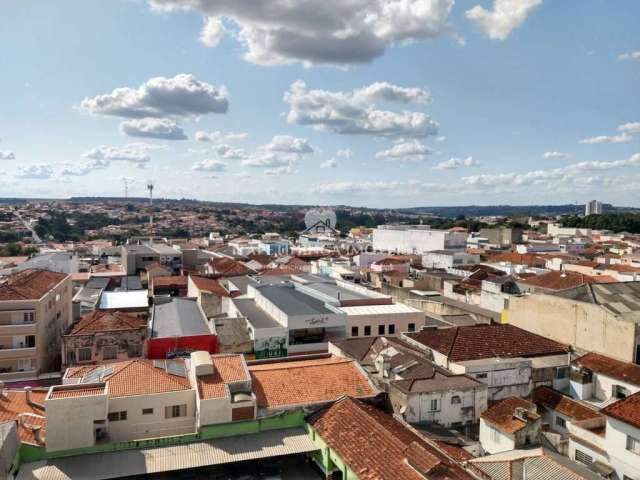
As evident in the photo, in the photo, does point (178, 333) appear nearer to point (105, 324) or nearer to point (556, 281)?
point (105, 324)

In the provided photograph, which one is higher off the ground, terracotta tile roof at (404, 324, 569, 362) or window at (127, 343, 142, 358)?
terracotta tile roof at (404, 324, 569, 362)

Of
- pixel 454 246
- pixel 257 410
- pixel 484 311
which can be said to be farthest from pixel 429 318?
pixel 454 246

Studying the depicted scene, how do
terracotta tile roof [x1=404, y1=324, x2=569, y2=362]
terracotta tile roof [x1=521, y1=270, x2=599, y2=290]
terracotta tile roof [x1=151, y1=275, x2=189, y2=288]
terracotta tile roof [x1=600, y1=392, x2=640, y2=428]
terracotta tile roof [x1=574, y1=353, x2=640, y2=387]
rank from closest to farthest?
terracotta tile roof [x1=600, y1=392, x2=640, y2=428], terracotta tile roof [x1=574, y1=353, x2=640, y2=387], terracotta tile roof [x1=404, y1=324, x2=569, y2=362], terracotta tile roof [x1=521, y1=270, x2=599, y2=290], terracotta tile roof [x1=151, y1=275, x2=189, y2=288]

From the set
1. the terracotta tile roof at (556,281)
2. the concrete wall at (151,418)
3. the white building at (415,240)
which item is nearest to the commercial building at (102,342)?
the concrete wall at (151,418)

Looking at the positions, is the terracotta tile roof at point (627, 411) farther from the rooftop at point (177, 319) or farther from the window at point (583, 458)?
the rooftop at point (177, 319)

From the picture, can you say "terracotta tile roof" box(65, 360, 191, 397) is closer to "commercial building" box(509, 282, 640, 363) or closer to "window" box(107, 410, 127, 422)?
"window" box(107, 410, 127, 422)

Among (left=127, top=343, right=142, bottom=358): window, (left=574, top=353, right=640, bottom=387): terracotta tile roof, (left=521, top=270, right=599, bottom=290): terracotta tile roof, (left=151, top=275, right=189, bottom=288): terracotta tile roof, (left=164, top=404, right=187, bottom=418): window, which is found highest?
(left=521, top=270, right=599, bottom=290): terracotta tile roof

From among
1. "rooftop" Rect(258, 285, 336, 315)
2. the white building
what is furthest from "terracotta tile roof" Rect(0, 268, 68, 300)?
the white building
